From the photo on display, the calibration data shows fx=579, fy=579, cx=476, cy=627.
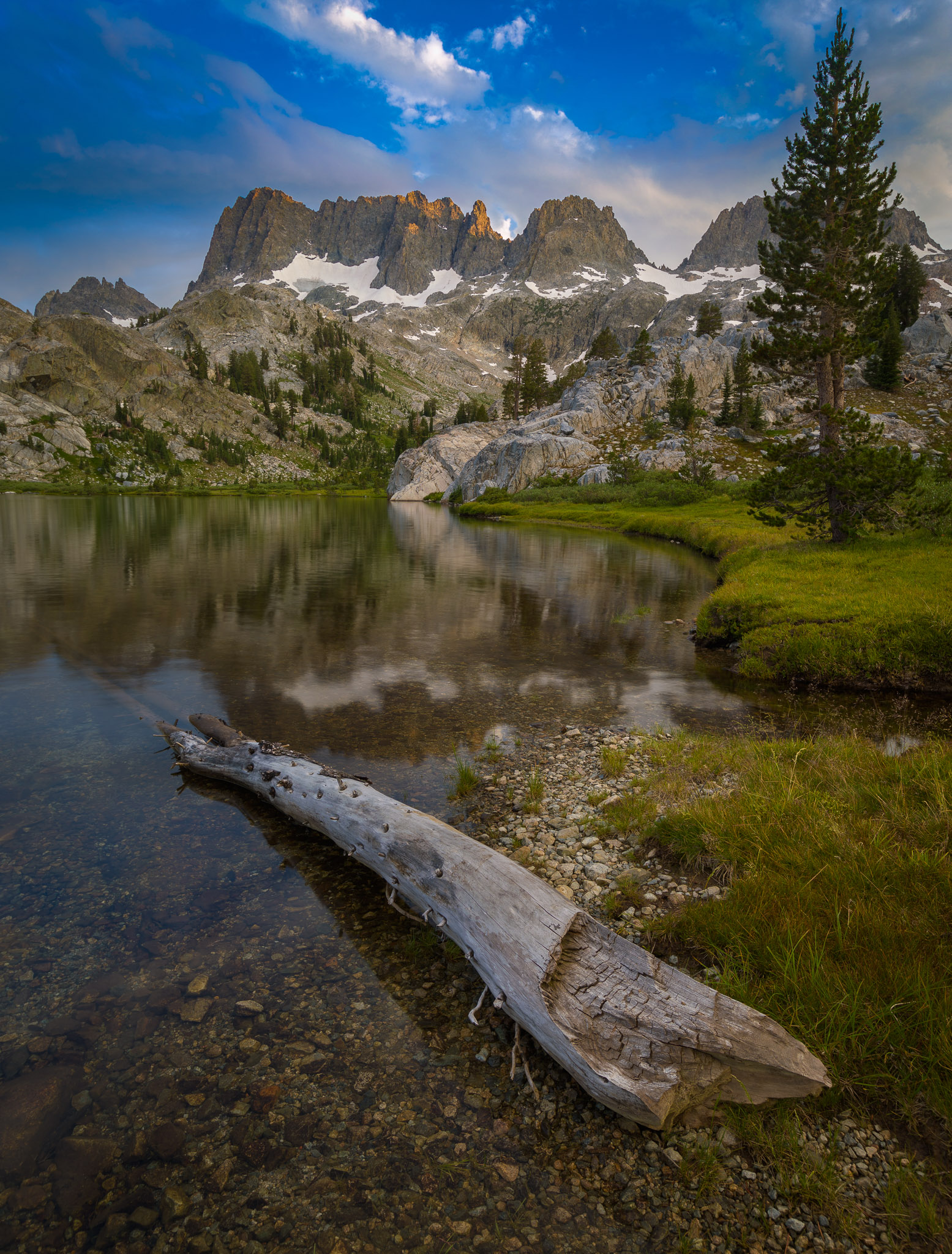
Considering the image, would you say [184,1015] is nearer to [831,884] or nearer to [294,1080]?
[294,1080]

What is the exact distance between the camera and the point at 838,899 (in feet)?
18.9

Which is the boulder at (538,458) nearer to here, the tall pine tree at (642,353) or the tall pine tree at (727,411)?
the tall pine tree at (727,411)

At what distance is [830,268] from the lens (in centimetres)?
2441

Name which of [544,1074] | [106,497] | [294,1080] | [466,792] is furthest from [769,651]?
[106,497]

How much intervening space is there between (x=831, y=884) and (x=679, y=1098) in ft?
9.55

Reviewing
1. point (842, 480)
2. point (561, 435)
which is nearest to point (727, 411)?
point (561, 435)

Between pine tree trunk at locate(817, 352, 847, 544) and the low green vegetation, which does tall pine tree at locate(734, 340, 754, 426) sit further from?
the low green vegetation

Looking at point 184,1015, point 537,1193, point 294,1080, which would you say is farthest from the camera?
point 184,1015

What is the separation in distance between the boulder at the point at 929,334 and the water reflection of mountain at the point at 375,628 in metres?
115

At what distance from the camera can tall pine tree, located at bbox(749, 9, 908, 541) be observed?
79.8 feet

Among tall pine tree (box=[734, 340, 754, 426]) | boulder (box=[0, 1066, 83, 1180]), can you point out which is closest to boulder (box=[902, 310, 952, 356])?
tall pine tree (box=[734, 340, 754, 426])

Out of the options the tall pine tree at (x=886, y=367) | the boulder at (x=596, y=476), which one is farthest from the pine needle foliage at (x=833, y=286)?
the tall pine tree at (x=886, y=367)

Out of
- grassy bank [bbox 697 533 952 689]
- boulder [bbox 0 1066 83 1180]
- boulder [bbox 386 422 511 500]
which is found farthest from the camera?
boulder [bbox 386 422 511 500]

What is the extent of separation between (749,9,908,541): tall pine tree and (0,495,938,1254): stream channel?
11.8m
